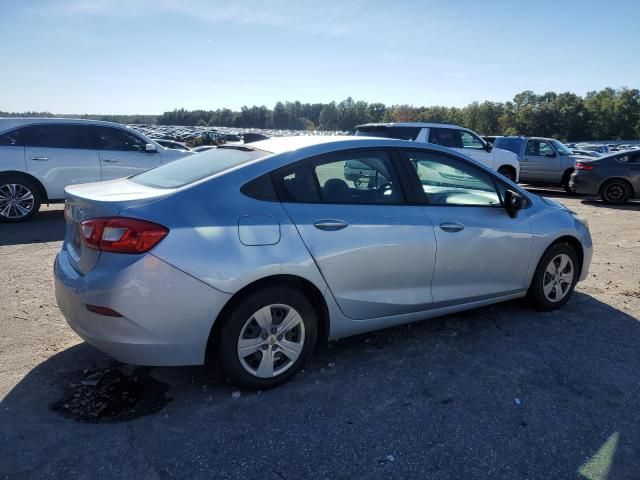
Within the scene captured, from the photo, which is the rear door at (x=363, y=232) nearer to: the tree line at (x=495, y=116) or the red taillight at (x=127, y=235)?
the red taillight at (x=127, y=235)

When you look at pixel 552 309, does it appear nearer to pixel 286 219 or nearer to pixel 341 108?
pixel 286 219

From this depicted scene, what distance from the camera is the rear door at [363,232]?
3262 millimetres

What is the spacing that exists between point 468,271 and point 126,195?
2.56m

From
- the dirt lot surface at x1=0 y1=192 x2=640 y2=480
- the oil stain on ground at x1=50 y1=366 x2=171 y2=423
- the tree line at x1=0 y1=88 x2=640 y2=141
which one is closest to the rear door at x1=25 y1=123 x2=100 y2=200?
the dirt lot surface at x1=0 y1=192 x2=640 y2=480

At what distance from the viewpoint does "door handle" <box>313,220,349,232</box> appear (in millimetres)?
3248

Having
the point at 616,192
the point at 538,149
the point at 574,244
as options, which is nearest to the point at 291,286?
the point at 574,244

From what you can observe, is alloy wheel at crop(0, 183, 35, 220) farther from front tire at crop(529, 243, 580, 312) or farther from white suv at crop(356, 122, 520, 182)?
front tire at crop(529, 243, 580, 312)

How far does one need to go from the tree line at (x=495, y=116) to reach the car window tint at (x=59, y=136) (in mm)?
64010

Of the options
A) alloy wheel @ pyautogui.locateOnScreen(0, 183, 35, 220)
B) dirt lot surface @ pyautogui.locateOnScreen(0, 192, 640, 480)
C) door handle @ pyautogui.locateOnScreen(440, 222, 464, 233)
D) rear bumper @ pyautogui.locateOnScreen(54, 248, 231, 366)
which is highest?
door handle @ pyautogui.locateOnScreen(440, 222, 464, 233)

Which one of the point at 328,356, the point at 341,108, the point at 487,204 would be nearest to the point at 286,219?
the point at 328,356

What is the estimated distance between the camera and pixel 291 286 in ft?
10.5

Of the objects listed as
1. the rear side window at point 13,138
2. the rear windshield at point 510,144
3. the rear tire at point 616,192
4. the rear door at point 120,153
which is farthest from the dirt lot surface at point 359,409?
the rear windshield at point 510,144

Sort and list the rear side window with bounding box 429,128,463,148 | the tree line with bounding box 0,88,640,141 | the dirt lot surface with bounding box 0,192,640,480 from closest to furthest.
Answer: the dirt lot surface with bounding box 0,192,640,480
the rear side window with bounding box 429,128,463,148
the tree line with bounding box 0,88,640,141

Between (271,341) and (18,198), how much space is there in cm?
722
